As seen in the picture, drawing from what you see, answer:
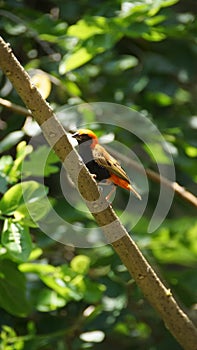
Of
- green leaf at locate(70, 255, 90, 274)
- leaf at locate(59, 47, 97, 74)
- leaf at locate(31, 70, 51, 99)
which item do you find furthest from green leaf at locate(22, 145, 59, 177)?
green leaf at locate(70, 255, 90, 274)

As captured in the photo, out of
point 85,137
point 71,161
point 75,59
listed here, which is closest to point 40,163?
point 85,137

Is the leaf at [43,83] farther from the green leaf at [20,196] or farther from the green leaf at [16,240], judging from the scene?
the green leaf at [16,240]

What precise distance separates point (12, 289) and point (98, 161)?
1.96ft

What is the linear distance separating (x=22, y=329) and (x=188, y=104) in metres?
1.40

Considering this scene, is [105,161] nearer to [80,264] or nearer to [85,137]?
[85,137]

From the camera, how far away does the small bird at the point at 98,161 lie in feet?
8.53

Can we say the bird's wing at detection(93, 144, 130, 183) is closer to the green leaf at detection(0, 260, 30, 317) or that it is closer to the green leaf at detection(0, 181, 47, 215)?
the green leaf at detection(0, 181, 47, 215)

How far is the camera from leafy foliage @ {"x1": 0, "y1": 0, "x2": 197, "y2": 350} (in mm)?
2803

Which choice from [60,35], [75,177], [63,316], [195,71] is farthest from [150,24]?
[63,316]

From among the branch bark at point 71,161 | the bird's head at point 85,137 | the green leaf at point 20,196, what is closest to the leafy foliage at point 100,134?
the green leaf at point 20,196

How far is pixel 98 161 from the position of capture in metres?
2.59

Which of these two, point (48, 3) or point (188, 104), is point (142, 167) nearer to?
point (188, 104)

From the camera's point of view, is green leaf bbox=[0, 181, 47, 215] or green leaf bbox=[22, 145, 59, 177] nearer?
green leaf bbox=[0, 181, 47, 215]

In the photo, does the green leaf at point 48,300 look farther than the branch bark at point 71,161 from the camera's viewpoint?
Yes
